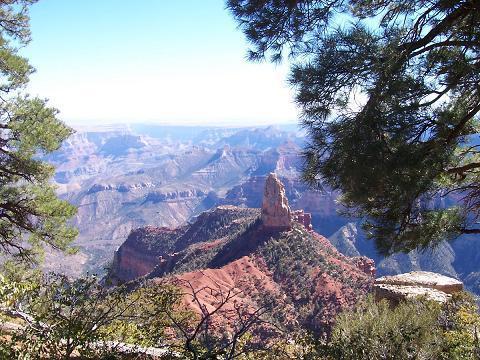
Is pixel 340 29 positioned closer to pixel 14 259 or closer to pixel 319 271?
pixel 14 259

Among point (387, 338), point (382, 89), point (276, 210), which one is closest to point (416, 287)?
point (387, 338)

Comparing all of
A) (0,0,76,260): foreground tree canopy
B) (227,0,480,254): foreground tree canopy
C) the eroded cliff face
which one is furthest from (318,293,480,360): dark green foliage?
the eroded cliff face

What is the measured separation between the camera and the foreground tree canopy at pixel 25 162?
37.1 ft

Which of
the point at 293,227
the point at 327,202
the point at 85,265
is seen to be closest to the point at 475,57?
the point at 293,227

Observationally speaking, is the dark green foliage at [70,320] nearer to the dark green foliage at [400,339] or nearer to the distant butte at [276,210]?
the dark green foliage at [400,339]

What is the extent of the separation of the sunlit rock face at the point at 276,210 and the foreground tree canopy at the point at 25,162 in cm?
4492

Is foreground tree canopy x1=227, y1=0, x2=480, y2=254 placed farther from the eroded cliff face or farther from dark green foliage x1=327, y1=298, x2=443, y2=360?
the eroded cliff face

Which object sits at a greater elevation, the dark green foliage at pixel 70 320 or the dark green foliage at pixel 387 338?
the dark green foliage at pixel 70 320

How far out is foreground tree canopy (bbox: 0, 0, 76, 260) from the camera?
11.3 metres

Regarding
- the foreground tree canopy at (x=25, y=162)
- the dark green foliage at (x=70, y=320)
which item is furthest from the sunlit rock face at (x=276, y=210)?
the dark green foliage at (x=70, y=320)

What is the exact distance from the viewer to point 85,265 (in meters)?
158

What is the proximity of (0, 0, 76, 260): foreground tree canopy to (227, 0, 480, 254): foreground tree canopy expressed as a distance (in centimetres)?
686

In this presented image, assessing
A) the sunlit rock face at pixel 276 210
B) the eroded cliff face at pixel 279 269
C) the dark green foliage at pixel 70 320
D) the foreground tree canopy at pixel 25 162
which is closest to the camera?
the dark green foliage at pixel 70 320

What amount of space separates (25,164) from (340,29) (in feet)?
29.8
